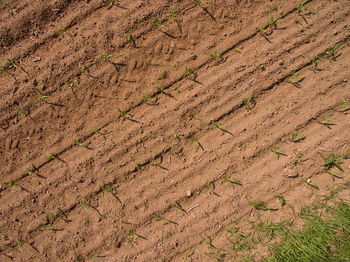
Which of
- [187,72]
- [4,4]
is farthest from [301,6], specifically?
[4,4]

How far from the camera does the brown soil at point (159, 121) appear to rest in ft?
7.95

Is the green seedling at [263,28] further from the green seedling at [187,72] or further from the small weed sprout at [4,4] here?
the small weed sprout at [4,4]

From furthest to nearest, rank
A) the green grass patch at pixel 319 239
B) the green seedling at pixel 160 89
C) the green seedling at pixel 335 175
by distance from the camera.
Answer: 1. the green seedling at pixel 160 89
2. the green seedling at pixel 335 175
3. the green grass patch at pixel 319 239

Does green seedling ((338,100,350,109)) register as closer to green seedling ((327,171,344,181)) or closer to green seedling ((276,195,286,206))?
green seedling ((327,171,344,181))

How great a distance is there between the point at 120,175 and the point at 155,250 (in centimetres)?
94

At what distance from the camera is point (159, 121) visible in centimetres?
248

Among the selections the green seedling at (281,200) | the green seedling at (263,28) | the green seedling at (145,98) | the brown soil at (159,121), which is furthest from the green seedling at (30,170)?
the green seedling at (263,28)

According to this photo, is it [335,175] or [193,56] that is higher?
[193,56]

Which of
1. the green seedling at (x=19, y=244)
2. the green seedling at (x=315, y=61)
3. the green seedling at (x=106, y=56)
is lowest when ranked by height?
the green seedling at (x=19, y=244)

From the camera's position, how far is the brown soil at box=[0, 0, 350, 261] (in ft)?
7.95

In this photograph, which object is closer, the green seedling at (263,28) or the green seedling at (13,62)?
the green seedling at (263,28)

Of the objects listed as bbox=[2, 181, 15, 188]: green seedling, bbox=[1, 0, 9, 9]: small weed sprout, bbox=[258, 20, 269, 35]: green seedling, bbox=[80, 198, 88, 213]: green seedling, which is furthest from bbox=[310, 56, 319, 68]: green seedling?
bbox=[2, 181, 15, 188]: green seedling

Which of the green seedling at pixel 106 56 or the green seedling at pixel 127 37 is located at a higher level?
the green seedling at pixel 127 37

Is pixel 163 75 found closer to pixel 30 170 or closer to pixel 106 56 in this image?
pixel 106 56
